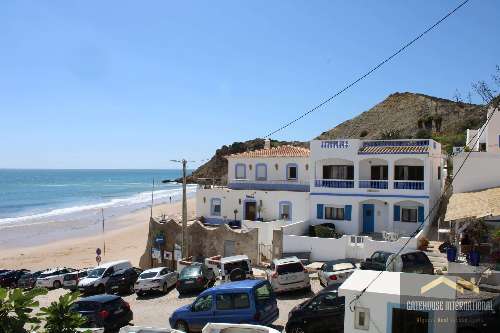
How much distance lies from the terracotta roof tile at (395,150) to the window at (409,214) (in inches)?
144

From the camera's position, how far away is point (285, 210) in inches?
1326

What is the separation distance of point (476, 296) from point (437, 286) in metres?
2.22

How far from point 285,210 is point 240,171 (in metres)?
6.17

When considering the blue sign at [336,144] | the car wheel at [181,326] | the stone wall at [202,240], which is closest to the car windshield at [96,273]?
the stone wall at [202,240]

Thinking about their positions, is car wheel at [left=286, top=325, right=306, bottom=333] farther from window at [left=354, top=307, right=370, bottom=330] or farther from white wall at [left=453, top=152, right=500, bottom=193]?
white wall at [left=453, top=152, right=500, bottom=193]

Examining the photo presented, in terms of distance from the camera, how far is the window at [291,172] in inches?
1393

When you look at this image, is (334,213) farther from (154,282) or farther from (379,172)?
(154,282)

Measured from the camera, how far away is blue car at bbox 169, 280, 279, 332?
14.4m

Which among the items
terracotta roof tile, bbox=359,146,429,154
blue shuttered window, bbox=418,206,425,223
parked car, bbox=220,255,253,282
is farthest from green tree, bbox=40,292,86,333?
terracotta roof tile, bbox=359,146,429,154

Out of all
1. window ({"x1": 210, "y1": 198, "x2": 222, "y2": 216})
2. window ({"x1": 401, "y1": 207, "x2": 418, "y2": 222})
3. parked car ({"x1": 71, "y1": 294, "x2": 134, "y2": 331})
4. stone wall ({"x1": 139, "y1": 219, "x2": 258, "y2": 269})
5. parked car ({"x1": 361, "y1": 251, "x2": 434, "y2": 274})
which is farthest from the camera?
window ({"x1": 210, "y1": 198, "x2": 222, "y2": 216})

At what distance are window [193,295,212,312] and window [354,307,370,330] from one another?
225 inches

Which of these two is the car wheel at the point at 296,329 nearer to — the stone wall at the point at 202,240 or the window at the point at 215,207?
the stone wall at the point at 202,240

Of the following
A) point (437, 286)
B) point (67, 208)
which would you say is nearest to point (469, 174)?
point (437, 286)

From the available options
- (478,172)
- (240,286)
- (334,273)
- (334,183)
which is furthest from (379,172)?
(240,286)
